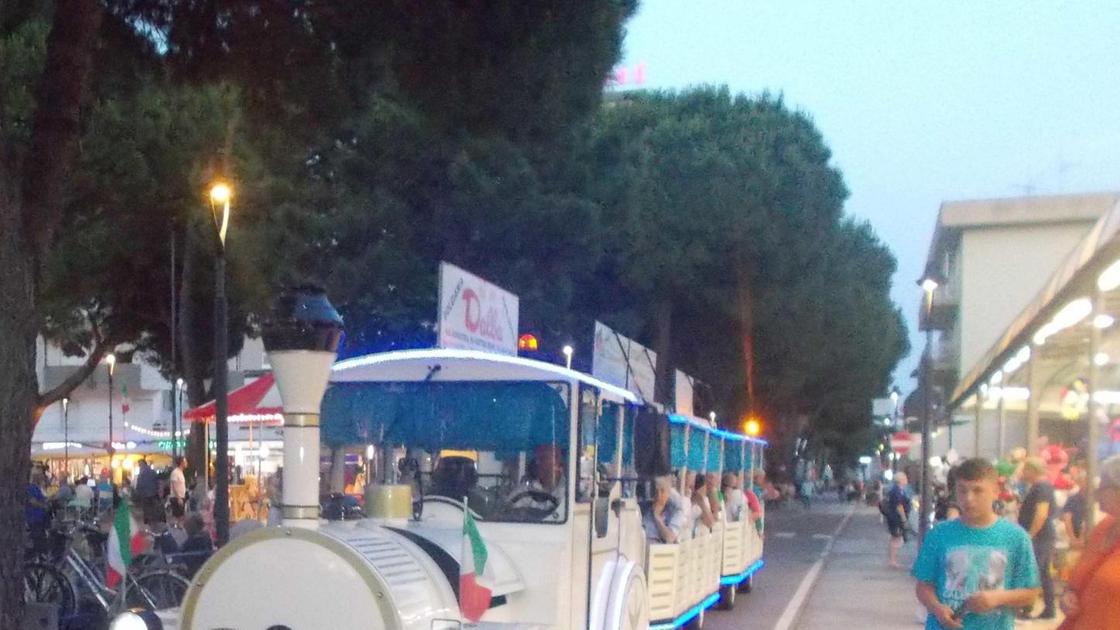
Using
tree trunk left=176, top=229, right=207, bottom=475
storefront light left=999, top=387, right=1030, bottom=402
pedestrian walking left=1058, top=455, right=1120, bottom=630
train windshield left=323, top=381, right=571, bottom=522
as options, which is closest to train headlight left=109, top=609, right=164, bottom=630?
train windshield left=323, top=381, right=571, bottom=522

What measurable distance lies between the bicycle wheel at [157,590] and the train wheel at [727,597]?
723 centimetres

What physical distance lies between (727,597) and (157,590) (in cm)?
750

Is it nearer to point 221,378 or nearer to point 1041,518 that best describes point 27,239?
point 221,378

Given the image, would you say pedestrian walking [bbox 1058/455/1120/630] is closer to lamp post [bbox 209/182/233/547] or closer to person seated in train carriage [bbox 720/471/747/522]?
lamp post [bbox 209/182/233/547]

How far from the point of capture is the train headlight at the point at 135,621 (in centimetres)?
527

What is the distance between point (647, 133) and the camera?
111 ft

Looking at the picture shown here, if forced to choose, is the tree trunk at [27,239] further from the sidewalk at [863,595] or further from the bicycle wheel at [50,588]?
the sidewalk at [863,595]

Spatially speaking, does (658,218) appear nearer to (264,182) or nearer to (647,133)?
(647,133)

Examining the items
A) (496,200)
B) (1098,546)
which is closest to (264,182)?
(496,200)

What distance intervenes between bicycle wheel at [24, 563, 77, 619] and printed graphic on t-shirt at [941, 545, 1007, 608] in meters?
8.12

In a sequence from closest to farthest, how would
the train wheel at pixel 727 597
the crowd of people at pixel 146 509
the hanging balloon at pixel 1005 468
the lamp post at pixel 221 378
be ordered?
the crowd of people at pixel 146 509 < the lamp post at pixel 221 378 < the train wheel at pixel 727 597 < the hanging balloon at pixel 1005 468

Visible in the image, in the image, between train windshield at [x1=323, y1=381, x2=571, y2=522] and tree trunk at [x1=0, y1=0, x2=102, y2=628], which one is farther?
tree trunk at [x1=0, y1=0, x2=102, y2=628]

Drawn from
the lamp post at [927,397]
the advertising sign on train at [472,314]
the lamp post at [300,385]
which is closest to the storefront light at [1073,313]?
the lamp post at [927,397]

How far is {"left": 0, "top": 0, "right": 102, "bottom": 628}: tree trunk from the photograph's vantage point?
7.80 m
